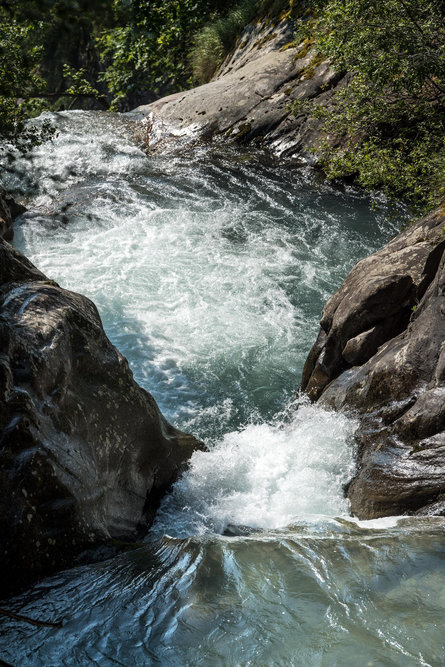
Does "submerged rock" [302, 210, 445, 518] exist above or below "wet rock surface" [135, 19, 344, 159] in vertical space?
below

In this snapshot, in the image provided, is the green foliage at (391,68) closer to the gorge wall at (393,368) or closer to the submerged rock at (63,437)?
the gorge wall at (393,368)

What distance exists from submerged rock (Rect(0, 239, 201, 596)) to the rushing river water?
0.73ft

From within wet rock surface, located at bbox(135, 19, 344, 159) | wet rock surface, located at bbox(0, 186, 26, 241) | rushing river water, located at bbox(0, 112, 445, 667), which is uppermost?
wet rock surface, located at bbox(135, 19, 344, 159)

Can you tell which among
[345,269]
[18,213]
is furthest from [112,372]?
[18,213]

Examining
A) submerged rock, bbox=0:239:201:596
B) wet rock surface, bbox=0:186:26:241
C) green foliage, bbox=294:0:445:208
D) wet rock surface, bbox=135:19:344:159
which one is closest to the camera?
submerged rock, bbox=0:239:201:596

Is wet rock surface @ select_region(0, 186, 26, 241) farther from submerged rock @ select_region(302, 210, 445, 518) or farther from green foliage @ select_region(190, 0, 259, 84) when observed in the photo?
green foliage @ select_region(190, 0, 259, 84)

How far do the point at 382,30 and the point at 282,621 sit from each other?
6683 mm

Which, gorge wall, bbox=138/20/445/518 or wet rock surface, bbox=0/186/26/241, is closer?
gorge wall, bbox=138/20/445/518

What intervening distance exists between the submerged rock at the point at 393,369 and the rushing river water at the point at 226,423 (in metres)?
0.30

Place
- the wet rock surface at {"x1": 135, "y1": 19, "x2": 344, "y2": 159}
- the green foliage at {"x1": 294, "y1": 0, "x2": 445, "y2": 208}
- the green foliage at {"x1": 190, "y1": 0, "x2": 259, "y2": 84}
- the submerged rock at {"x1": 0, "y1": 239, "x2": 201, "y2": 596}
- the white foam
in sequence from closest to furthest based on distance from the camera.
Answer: the submerged rock at {"x1": 0, "y1": 239, "x2": 201, "y2": 596}
the white foam
the green foliage at {"x1": 294, "y1": 0, "x2": 445, "y2": 208}
the wet rock surface at {"x1": 135, "y1": 19, "x2": 344, "y2": 159}
the green foliage at {"x1": 190, "y1": 0, "x2": 259, "y2": 84}

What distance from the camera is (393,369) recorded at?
589 centimetres

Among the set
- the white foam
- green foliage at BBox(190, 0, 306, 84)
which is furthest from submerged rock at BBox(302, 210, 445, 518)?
green foliage at BBox(190, 0, 306, 84)

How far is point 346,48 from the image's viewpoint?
7711 millimetres

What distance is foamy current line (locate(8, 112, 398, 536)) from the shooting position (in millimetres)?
5898
